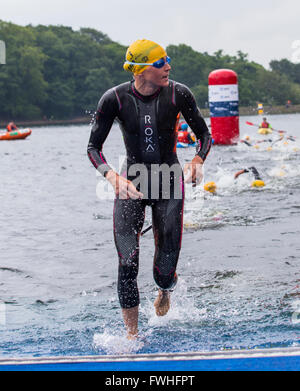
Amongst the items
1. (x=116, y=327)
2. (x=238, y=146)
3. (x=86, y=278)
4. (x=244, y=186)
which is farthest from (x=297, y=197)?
(x=238, y=146)

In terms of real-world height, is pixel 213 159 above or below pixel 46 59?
below

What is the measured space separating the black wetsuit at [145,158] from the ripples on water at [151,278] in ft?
1.81

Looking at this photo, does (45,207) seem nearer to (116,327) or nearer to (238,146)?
(116,327)

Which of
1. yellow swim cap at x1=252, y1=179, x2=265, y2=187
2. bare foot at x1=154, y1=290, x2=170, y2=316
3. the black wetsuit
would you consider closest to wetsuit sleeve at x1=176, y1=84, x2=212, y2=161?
the black wetsuit

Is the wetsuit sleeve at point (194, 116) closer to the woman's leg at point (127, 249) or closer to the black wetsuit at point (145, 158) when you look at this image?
the black wetsuit at point (145, 158)

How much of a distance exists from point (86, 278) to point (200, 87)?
299ft

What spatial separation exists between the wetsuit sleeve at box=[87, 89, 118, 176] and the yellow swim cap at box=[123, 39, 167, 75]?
243mm

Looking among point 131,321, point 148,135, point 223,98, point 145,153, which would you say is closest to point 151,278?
point 131,321

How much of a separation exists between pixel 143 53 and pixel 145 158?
70 cm

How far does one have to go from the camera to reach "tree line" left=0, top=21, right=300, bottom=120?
90.1m

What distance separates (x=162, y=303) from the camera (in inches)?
181

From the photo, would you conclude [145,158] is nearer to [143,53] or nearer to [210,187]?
[143,53]

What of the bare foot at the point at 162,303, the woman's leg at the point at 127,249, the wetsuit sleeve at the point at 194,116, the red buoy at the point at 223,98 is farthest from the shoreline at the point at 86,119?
the woman's leg at the point at 127,249
